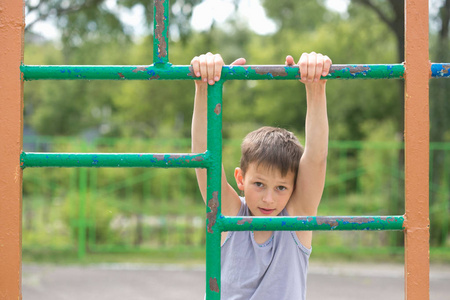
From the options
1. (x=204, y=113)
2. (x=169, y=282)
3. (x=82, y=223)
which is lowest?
(x=169, y=282)

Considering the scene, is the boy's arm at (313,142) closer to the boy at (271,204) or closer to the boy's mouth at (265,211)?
the boy at (271,204)

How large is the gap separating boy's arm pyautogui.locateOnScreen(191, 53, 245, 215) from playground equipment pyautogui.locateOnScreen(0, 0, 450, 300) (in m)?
0.02

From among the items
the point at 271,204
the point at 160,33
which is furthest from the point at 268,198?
the point at 160,33

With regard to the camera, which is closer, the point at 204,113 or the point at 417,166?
the point at 417,166

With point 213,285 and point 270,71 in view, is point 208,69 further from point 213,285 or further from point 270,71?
point 213,285

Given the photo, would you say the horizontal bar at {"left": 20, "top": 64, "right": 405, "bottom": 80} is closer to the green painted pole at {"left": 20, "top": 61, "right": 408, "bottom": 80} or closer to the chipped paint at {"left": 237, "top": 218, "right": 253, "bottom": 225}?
the green painted pole at {"left": 20, "top": 61, "right": 408, "bottom": 80}

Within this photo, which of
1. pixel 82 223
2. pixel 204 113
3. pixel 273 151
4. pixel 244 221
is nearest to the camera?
pixel 244 221

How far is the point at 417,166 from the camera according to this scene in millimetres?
1285

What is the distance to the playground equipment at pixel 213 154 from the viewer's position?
1.28 meters

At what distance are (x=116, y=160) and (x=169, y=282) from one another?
4.75m

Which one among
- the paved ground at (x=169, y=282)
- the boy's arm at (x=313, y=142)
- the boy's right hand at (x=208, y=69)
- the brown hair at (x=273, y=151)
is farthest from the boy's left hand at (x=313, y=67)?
the paved ground at (x=169, y=282)

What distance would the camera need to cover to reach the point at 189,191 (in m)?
7.96

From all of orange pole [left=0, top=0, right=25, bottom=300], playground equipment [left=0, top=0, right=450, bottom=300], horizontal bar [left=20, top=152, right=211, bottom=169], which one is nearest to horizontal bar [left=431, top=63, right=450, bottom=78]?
playground equipment [left=0, top=0, right=450, bottom=300]

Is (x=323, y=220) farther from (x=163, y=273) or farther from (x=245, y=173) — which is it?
(x=163, y=273)
